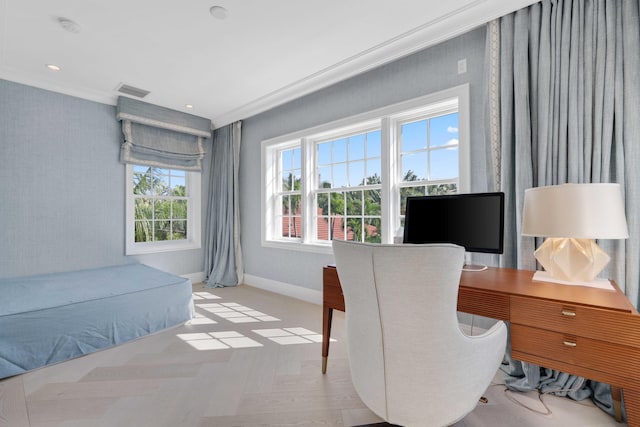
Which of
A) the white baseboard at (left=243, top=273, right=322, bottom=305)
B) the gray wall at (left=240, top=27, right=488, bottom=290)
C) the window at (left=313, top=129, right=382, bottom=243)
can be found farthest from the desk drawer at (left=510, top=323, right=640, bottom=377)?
the white baseboard at (left=243, top=273, right=322, bottom=305)

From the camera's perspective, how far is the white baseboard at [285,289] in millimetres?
3634

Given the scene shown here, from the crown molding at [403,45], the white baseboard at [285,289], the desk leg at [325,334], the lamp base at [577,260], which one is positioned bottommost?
the white baseboard at [285,289]

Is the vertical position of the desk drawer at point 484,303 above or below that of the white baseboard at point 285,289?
above

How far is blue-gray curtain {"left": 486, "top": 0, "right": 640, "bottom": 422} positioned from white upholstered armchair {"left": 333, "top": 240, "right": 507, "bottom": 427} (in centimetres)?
102

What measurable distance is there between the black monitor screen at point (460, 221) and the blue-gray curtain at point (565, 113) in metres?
0.37

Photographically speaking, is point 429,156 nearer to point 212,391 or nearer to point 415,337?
point 415,337

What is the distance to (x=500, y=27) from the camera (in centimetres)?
221

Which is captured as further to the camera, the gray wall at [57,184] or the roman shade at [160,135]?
the roman shade at [160,135]

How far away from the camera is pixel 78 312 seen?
2.30 m

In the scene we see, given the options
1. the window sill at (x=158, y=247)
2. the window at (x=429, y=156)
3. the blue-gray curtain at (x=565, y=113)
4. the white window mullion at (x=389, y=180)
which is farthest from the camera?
the window sill at (x=158, y=247)

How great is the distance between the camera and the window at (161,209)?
4.14 meters

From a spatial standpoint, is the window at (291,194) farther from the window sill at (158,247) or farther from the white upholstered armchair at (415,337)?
the white upholstered armchair at (415,337)

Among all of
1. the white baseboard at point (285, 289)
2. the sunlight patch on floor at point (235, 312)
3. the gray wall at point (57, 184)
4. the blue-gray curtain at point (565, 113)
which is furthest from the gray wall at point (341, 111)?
the gray wall at point (57, 184)

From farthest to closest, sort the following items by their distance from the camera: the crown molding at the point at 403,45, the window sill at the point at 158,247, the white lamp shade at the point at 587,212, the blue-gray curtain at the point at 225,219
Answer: the blue-gray curtain at the point at 225,219 < the window sill at the point at 158,247 < the crown molding at the point at 403,45 < the white lamp shade at the point at 587,212
